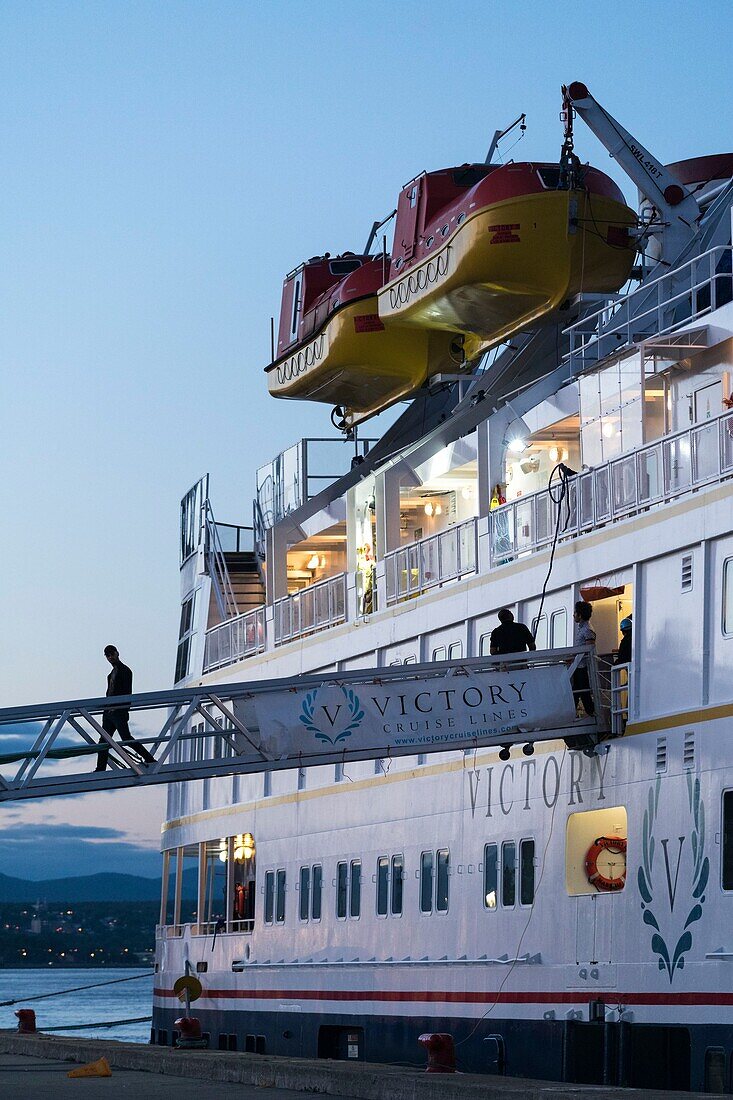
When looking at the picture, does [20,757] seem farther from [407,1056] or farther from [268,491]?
[268,491]

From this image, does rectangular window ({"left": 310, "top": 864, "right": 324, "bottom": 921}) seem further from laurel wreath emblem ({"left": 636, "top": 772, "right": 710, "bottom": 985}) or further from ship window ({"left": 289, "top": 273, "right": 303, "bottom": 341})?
ship window ({"left": 289, "top": 273, "right": 303, "bottom": 341})

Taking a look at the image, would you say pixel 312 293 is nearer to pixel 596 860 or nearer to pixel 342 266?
pixel 342 266

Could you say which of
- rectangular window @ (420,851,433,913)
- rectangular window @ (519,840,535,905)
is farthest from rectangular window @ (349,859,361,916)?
rectangular window @ (519,840,535,905)

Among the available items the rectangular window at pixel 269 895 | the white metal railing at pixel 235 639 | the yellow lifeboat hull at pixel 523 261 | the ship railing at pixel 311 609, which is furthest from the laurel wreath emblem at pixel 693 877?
the white metal railing at pixel 235 639

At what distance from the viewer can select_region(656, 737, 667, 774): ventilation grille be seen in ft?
77.1

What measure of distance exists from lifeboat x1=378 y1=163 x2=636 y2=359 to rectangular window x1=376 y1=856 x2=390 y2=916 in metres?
10.5

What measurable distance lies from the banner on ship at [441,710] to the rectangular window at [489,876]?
376 cm

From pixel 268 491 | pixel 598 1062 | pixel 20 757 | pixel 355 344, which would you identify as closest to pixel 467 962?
pixel 598 1062

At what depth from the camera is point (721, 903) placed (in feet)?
71.1

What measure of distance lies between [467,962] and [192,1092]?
24.6 feet

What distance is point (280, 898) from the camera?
36.6 meters

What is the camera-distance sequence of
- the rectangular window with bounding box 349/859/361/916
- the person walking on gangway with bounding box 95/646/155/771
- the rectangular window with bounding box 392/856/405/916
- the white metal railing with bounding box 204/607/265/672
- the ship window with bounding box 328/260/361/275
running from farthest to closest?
the ship window with bounding box 328/260/361/275 < the white metal railing with bounding box 204/607/265/672 < the rectangular window with bounding box 349/859/361/916 < the rectangular window with bounding box 392/856/405/916 < the person walking on gangway with bounding box 95/646/155/771

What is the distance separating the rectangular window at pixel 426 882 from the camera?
3003 cm

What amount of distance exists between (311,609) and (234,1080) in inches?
586
